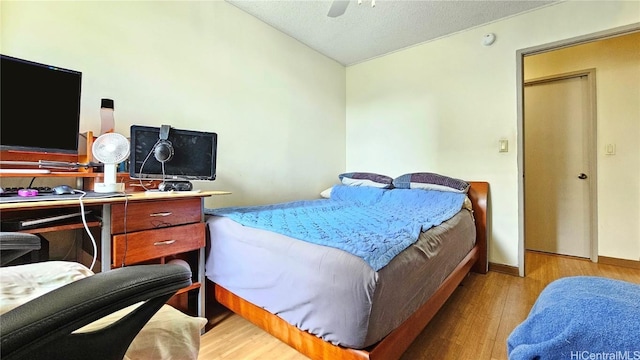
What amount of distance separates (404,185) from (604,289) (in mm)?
2000

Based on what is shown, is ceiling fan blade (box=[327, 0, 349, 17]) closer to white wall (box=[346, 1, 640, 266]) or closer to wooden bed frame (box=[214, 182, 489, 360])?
white wall (box=[346, 1, 640, 266])

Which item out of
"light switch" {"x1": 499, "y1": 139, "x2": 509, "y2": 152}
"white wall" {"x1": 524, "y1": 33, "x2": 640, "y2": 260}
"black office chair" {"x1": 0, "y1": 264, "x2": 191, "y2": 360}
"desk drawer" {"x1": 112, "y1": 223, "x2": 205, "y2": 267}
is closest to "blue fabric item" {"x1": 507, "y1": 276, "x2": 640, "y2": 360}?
"black office chair" {"x1": 0, "y1": 264, "x2": 191, "y2": 360}

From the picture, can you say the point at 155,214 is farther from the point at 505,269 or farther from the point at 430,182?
the point at 505,269

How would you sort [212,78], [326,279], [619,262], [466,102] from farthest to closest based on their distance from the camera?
1. [466,102]
2. [619,262]
3. [212,78]
4. [326,279]

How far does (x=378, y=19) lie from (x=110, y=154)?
7.71ft

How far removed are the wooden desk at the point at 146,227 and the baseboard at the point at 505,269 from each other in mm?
2517

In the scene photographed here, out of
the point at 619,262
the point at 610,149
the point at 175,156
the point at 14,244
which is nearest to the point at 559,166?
the point at 610,149

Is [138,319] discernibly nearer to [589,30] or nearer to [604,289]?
[604,289]

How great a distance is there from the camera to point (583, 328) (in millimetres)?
676

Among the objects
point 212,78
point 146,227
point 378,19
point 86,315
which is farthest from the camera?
point 378,19

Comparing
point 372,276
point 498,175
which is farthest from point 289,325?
point 498,175

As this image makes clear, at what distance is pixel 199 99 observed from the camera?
2.13 meters

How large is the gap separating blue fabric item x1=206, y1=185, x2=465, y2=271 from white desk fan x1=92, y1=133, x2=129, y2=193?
1.79ft

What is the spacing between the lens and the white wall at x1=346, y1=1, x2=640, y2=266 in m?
2.33
